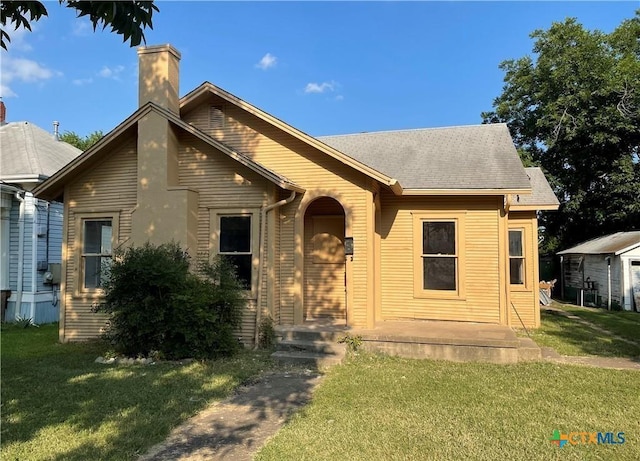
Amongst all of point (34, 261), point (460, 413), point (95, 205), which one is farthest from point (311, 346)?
point (34, 261)

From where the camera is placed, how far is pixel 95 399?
5.86m

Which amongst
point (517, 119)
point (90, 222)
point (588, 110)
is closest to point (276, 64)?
point (90, 222)

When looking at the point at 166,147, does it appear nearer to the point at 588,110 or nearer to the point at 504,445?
the point at 504,445

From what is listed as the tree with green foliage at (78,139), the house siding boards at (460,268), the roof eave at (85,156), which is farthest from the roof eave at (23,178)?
the tree with green foliage at (78,139)

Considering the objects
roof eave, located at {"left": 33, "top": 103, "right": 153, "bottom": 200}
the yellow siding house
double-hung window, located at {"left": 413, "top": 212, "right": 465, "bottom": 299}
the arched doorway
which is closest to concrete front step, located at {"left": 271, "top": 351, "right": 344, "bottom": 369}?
the yellow siding house

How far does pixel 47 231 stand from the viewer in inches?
543

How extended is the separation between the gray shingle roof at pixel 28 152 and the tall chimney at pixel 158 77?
563 centimetres

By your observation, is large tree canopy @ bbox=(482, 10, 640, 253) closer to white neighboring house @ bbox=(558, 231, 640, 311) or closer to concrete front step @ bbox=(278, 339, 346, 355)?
white neighboring house @ bbox=(558, 231, 640, 311)

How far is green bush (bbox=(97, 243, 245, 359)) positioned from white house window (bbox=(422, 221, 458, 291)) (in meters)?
4.48

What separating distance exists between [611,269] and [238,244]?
18.1 meters

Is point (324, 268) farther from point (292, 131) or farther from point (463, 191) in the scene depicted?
point (463, 191)

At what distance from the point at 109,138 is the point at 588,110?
2537cm

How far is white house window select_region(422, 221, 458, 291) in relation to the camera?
405 inches

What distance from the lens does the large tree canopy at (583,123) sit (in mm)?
24453
